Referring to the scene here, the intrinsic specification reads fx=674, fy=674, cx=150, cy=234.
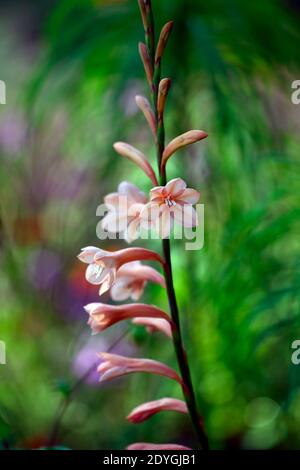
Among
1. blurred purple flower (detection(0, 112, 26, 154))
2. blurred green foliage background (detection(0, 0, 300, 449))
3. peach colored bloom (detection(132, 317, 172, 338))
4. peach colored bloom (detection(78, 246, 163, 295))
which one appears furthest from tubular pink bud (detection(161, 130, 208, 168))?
blurred purple flower (detection(0, 112, 26, 154))

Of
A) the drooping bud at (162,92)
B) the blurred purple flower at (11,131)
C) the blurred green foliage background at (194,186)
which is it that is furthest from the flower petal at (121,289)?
the blurred purple flower at (11,131)

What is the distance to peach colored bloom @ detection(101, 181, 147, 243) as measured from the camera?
0.74m

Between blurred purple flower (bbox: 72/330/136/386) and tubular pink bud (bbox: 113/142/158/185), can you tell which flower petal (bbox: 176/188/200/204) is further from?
blurred purple flower (bbox: 72/330/136/386)

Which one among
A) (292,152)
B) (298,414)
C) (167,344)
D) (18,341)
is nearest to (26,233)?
(18,341)

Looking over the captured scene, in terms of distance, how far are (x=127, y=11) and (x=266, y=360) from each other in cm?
79

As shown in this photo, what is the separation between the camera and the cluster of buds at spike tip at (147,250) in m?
0.65

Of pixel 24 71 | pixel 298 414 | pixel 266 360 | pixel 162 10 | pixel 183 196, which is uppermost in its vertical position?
pixel 24 71

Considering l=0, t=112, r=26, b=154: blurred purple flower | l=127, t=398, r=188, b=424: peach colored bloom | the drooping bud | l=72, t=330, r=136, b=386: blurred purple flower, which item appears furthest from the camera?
l=0, t=112, r=26, b=154: blurred purple flower

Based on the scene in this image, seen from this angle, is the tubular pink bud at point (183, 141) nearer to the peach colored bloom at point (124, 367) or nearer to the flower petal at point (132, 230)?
the flower petal at point (132, 230)

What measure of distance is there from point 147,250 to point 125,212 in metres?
0.07

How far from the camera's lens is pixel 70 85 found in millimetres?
1451
